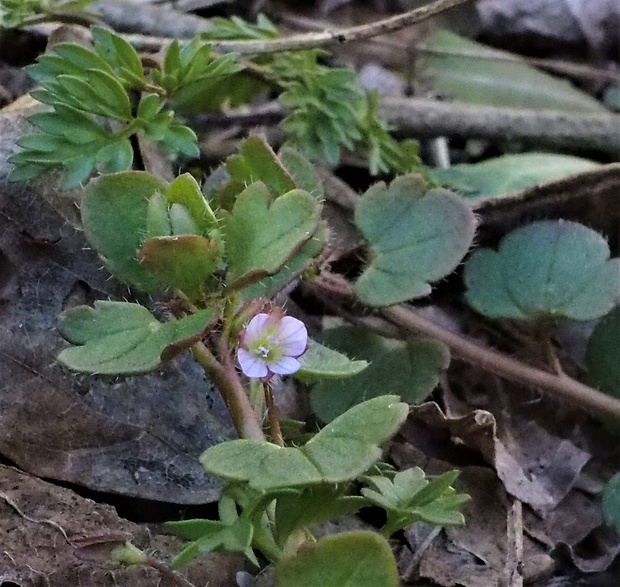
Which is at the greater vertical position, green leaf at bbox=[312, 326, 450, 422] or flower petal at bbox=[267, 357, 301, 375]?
flower petal at bbox=[267, 357, 301, 375]

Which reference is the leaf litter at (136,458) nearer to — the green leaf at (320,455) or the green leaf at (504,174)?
the green leaf at (320,455)

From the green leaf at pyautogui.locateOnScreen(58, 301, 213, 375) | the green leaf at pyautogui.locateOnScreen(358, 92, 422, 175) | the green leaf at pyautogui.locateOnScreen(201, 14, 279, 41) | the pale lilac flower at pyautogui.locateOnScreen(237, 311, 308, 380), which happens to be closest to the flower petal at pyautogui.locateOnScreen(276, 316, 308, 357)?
the pale lilac flower at pyautogui.locateOnScreen(237, 311, 308, 380)

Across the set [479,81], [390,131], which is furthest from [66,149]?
[479,81]

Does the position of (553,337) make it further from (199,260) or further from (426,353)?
(199,260)

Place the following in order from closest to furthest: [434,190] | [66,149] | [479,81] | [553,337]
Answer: [66,149] → [434,190] → [553,337] → [479,81]

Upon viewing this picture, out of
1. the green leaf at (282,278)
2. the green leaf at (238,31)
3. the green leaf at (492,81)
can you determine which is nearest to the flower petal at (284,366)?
the green leaf at (282,278)

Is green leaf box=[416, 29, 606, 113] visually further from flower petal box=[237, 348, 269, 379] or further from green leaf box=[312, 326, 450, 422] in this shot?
flower petal box=[237, 348, 269, 379]
